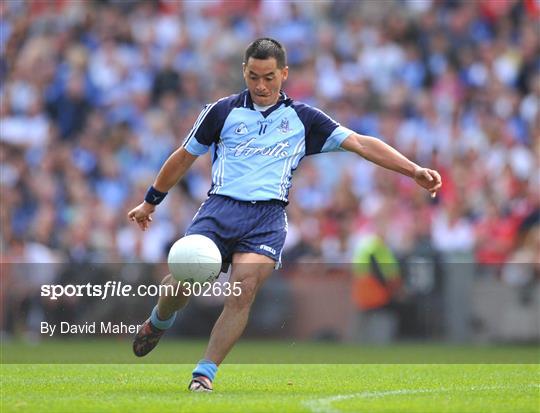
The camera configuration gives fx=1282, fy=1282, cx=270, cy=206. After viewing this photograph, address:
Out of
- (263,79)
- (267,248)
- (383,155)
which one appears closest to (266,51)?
(263,79)

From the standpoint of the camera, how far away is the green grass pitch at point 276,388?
7.88 m

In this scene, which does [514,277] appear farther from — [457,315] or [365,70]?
[365,70]

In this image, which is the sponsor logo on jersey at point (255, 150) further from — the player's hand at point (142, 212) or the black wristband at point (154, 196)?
the player's hand at point (142, 212)

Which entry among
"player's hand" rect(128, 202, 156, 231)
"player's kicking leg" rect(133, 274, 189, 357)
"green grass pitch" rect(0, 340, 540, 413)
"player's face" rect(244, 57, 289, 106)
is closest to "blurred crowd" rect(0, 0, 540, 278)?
"green grass pitch" rect(0, 340, 540, 413)

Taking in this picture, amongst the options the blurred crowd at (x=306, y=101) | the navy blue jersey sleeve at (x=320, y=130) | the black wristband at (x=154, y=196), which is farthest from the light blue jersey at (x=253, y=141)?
the blurred crowd at (x=306, y=101)

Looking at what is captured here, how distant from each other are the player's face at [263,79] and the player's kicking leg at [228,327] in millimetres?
1223

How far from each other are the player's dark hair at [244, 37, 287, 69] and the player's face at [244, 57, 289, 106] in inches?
1.1

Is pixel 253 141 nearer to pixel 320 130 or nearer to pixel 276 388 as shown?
pixel 320 130

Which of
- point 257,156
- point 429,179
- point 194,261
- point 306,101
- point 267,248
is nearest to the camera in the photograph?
point 194,261

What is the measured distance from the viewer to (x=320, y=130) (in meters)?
9.39

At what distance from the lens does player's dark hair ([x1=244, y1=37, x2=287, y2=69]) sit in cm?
899

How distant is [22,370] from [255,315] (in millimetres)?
6784

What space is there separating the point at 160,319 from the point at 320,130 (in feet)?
6.05

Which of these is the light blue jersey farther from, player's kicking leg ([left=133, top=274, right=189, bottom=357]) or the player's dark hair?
player's kicking leg ([left=133, top=274, right=189, bottom=357])
